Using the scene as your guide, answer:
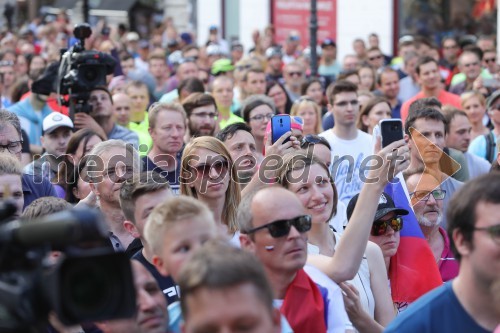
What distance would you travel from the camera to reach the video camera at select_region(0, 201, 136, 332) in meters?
2.33

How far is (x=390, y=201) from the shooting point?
5.66 meters

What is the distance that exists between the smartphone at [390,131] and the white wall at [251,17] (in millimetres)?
20938

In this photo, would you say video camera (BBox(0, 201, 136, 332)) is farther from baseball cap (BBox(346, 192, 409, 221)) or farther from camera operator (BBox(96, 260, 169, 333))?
baseball cap (BBox(346, 192, 409, 221))

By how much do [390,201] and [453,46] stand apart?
13.6m

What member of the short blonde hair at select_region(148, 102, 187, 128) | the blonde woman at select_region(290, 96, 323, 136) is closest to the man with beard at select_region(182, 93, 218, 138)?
the short blonde hair at select_region(148, 102, 187, 128)

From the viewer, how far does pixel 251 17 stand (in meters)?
26.4

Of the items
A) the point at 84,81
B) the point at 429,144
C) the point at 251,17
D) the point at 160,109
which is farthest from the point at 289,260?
the point at 251,17

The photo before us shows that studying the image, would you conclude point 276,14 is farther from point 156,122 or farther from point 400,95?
point 156,122

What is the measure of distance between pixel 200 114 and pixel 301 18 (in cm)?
1617

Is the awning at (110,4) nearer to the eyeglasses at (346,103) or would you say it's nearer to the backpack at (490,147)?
the eyeglasses at (346,103)

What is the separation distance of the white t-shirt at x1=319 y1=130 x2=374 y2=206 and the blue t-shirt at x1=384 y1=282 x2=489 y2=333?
14.5ft

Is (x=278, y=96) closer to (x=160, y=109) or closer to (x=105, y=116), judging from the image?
(x=105, y=116)

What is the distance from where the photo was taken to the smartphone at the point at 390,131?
16.7ft

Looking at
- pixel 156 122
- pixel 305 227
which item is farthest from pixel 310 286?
pixel 156 122
